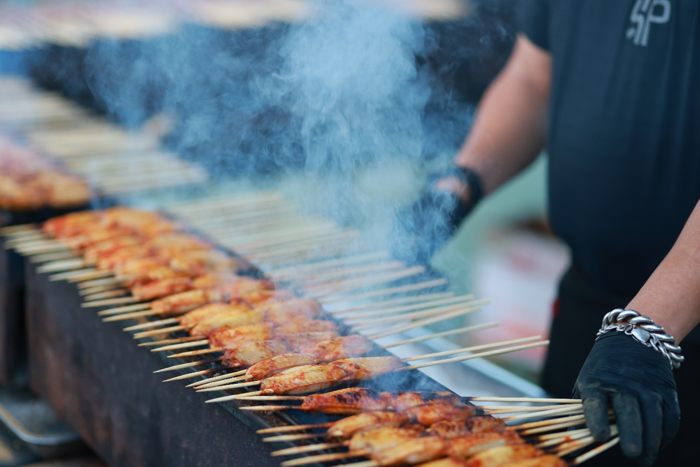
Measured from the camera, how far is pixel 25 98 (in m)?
6.05

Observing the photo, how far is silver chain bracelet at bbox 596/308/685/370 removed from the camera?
2.10 metres

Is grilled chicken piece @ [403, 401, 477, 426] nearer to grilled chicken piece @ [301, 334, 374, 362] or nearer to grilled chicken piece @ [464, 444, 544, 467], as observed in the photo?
grilled chicken piece @ [464, 444, 544, 467]

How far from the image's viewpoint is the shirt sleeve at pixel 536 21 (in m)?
3.36

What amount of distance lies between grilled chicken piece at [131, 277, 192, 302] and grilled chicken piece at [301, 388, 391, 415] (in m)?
1.05

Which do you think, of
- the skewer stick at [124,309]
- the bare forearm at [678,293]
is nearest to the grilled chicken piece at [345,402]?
the bare forearm at [678,293]

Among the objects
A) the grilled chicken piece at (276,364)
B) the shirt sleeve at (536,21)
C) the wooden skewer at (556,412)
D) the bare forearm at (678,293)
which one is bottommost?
the grilled chicken piece at (276,364)

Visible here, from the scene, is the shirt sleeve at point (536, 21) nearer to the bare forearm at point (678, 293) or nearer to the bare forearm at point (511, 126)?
the bare forearm at point (511, 126)

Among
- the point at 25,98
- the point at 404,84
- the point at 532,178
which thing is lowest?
the point at 532,178

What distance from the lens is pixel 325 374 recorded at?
2295mm

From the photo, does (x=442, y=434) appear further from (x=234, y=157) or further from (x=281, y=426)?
(x=234, y=157)

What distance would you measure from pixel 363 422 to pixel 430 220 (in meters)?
1.63

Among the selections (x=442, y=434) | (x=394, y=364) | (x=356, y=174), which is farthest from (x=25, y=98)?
(x=442, y=434)

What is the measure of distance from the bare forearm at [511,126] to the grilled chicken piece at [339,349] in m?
1.47

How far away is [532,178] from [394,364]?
17.5ft
